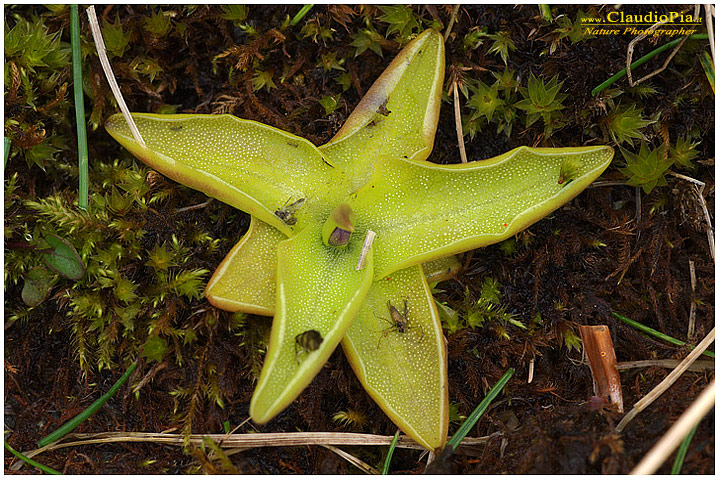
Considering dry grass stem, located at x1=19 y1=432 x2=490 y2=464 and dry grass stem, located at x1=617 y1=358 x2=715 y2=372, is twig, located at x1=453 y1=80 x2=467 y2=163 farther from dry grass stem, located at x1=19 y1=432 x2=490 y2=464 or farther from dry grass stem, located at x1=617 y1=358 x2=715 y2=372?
dry grass stem, located at x1=19 y1=432 x2=490 y2=464

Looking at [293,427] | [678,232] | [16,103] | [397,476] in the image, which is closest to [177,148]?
[16,103]

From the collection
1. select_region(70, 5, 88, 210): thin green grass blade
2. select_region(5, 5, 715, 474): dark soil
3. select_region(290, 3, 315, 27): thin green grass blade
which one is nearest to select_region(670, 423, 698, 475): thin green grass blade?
select_region(5, 5, 715, 474): dark soil

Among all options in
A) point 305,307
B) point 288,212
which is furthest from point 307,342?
point 288,212

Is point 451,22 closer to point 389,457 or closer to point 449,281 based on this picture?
point 449,281

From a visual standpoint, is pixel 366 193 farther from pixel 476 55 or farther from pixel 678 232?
pixel 678 232

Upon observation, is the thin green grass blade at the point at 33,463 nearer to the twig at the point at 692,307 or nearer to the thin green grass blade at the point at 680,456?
the thin green grass blade at the point at 680,456
